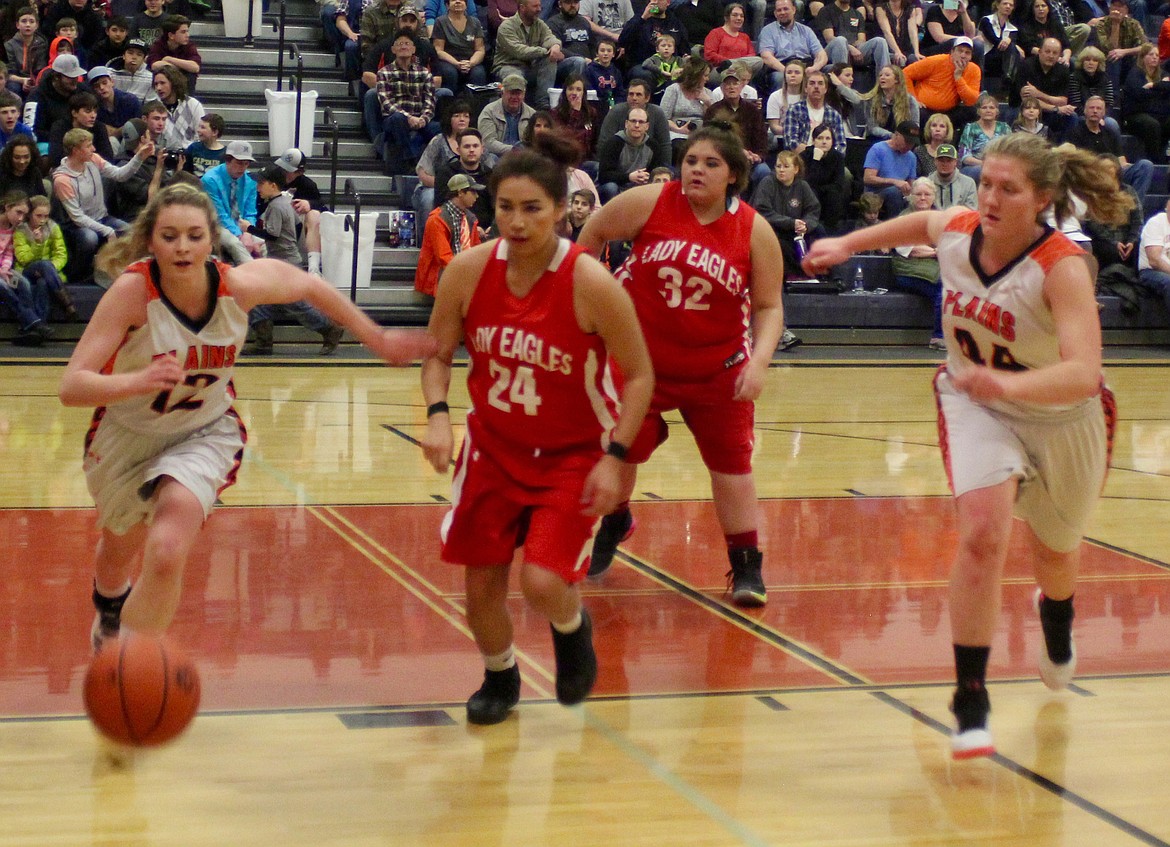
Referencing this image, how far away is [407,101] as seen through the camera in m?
14.2

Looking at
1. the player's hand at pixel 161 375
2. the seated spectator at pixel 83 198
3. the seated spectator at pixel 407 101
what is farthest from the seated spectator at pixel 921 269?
the player's hand at pixel 161 375

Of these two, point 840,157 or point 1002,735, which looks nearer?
point 1002,735

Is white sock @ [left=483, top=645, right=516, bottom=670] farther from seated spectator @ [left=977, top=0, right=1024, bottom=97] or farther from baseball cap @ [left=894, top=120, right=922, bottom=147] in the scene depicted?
seated spectator @ [left=977, top=0, right=1024, bottom=97]

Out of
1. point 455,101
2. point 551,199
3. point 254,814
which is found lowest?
point 254,814

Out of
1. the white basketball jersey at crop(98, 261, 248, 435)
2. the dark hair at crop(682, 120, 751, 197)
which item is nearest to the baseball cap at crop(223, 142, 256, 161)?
the dark hair at crop(682, 120, 751, 197)

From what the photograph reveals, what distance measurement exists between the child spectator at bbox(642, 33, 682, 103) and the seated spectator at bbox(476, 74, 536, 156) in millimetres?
1642

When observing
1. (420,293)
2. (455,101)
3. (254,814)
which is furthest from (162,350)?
(455,101)

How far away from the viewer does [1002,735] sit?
4.32 m

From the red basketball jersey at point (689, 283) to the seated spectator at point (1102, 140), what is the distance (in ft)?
35.1

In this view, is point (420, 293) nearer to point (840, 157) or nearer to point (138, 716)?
point (840, 157)

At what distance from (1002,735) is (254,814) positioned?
2041mm

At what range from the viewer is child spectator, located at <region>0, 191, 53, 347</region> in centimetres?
1157

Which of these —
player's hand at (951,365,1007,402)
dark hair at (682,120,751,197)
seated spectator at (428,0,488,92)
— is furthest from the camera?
seated spectator at (428,0,488,92)

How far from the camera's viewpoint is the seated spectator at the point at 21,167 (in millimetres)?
11828
